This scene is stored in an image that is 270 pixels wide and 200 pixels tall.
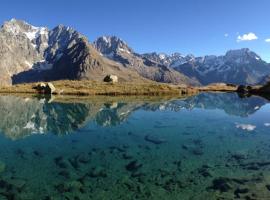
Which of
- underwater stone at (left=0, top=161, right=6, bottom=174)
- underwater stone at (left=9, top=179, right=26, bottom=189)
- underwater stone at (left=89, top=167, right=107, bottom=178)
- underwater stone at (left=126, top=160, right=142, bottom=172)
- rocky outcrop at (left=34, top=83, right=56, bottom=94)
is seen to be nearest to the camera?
underwater stone at (left=9, top=179, right=26, bottom=189)

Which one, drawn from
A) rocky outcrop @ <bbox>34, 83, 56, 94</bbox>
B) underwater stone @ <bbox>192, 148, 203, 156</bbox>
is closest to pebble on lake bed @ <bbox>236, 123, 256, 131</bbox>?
underwater stone @ <bbox>192, 148, 203, 156</bbox>

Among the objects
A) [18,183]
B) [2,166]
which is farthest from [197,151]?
[2,166]

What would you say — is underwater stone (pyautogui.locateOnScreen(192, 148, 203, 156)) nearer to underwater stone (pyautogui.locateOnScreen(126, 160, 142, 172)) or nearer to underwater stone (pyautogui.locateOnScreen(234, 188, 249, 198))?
underwater stone (pyautogui.locateOnScreen(126, 160, 142, 172))

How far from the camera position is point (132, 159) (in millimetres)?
35719

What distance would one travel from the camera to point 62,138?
4725 cm

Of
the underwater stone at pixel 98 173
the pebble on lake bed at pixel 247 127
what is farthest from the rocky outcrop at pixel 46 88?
the underwater stone at pixel 98 173

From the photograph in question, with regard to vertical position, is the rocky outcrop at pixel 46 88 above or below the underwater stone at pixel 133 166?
above

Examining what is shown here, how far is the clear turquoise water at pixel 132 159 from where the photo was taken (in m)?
26.3

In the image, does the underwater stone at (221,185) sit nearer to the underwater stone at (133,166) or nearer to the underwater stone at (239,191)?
the underwater stone at (239,191)

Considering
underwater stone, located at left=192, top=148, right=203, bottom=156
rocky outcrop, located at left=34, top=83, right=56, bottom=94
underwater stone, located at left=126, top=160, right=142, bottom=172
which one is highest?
rocky outcrop, located at left=34, top=83, right=56, bottom=94

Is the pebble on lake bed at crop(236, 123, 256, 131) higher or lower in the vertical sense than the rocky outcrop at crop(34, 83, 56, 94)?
lower

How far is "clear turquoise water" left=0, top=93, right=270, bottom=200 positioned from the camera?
2627 cm

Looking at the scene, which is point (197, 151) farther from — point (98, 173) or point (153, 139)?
point (98, 173)

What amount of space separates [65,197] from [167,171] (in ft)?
35.0
